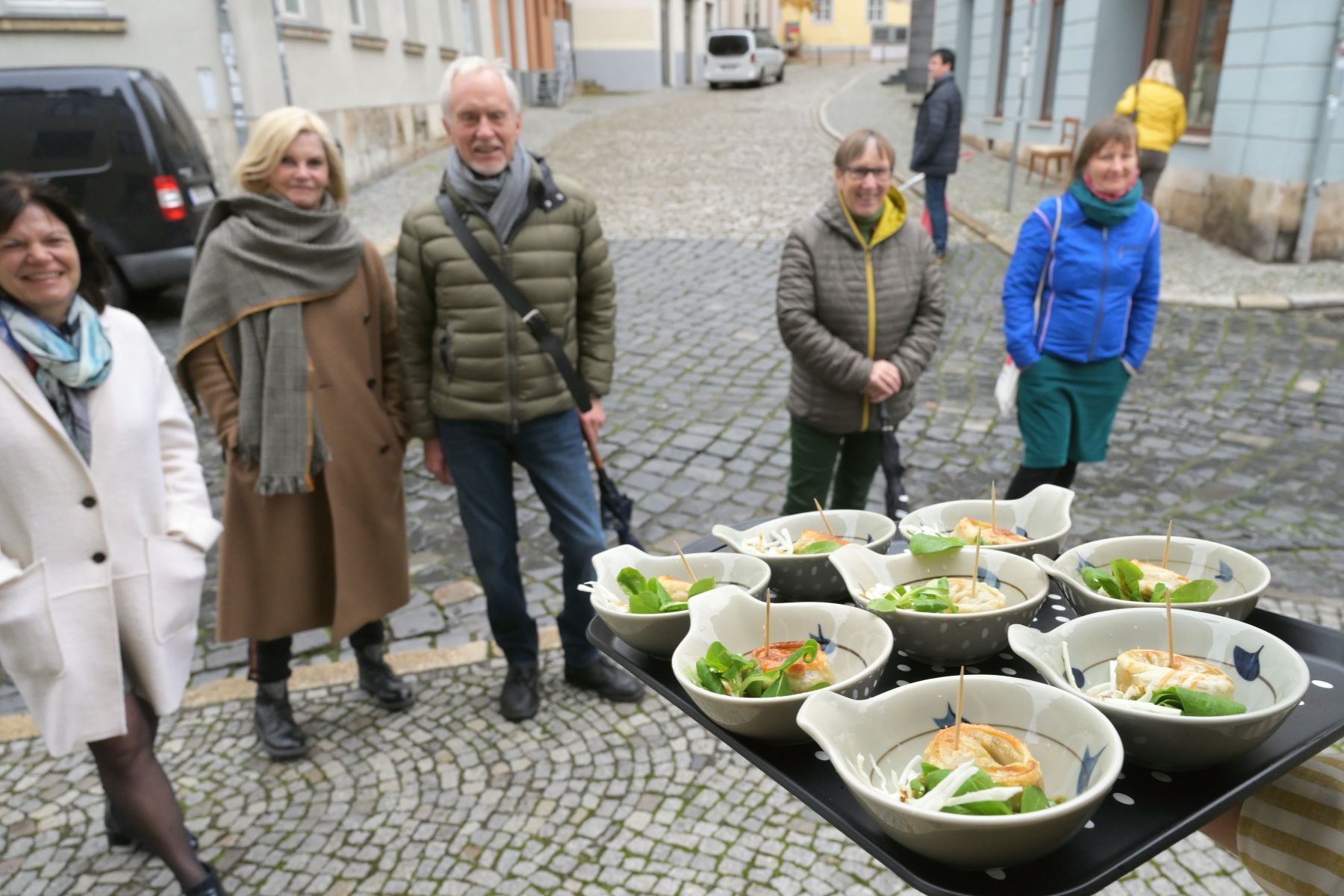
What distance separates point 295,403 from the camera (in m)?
3.10

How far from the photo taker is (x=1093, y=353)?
390 centimetres

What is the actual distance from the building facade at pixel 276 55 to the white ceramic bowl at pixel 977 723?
→ 34.7ft

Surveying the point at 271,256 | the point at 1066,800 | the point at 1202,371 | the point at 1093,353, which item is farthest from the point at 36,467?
the point at 1202,371

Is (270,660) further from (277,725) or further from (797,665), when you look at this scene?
(797,665)

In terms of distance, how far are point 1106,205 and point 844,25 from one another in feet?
181

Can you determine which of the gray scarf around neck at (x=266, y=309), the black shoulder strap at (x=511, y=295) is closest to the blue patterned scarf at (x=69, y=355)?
the gray scarf around neck at (x=266, y=309)

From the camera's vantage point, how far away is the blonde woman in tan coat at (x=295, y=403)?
120 inches

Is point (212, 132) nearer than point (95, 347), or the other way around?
point (95, 347)

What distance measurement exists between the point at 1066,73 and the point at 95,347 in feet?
46.7

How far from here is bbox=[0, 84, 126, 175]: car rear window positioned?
7.87 meters

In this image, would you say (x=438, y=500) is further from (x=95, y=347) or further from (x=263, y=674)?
(x=95, y=347)

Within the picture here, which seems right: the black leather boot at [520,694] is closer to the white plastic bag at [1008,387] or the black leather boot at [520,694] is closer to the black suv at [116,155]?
the white plastic bag at [1008,387]

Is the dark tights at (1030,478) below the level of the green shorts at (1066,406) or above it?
below

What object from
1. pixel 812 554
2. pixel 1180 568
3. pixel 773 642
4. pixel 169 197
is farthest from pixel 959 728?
pixel 169 197
